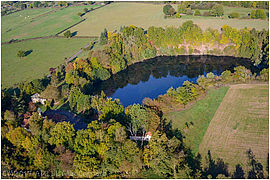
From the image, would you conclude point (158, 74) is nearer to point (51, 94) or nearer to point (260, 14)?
point (51, 94)

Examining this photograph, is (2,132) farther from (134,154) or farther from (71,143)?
(134,154)

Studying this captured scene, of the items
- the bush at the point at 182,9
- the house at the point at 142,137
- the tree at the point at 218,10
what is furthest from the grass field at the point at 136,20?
the house at the point at 142,137

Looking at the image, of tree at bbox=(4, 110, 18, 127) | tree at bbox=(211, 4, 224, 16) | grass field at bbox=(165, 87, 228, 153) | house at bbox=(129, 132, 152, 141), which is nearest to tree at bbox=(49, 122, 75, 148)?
tree at bbox=(4, 110, 18, 127)

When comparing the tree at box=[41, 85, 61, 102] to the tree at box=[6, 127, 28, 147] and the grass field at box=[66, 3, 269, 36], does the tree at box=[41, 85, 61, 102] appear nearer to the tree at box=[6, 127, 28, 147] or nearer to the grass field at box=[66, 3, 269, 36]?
the tree at box=[6, 127, 28, 147]

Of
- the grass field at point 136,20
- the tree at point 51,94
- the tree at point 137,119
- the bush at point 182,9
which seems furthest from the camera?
the bush at point 182,9

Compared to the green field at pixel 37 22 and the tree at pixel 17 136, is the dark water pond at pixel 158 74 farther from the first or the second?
the green field at pixel 37 22

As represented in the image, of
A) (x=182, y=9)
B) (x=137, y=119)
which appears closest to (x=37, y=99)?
(x=137, y=119)
